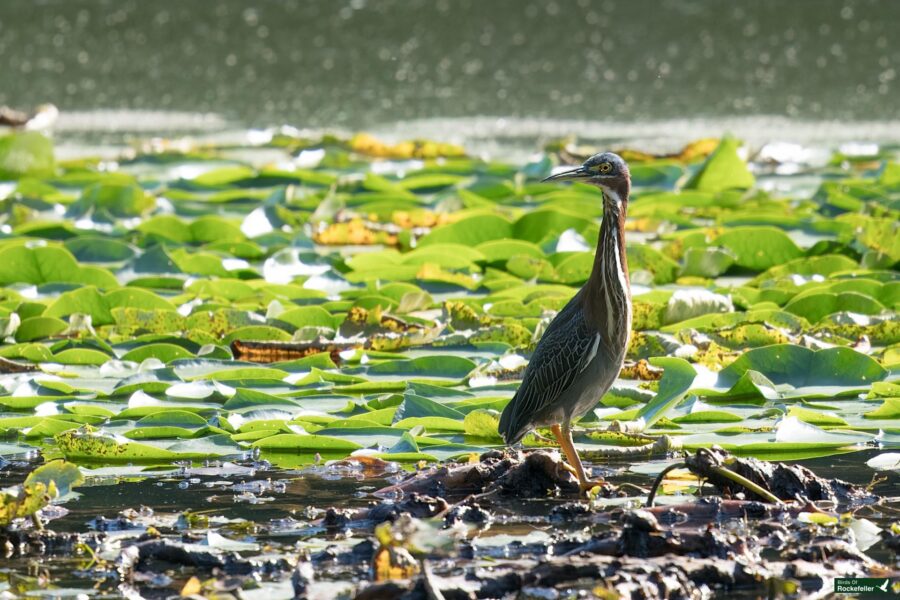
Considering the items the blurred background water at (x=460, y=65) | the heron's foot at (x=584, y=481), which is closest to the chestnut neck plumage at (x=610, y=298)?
the heron's foot at (x=584, y=481)

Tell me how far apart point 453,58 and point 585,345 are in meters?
7.66

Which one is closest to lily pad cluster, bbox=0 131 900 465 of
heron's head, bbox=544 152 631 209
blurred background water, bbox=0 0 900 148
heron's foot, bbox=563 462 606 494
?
heron's foot, bbox=563 462 606 494

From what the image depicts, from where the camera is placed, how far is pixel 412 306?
225 inches

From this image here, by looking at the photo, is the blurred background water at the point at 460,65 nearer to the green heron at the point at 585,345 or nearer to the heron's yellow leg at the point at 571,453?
the green heron at the point at 585,345

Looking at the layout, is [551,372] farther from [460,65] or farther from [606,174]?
[460,65]

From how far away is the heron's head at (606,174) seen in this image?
4211 mm

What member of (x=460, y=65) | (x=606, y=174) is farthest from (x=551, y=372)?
(x=460, y=65)

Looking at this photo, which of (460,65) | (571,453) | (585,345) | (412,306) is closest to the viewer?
(571,453)

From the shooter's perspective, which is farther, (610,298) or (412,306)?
(412,306)

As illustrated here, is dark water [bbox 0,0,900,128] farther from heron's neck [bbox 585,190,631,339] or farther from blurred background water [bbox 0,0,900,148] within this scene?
heron's neck [bbox 585,190,631,339]

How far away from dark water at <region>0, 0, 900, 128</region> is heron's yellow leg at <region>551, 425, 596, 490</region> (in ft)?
21.4

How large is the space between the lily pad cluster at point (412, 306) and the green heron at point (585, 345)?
19 centimetres

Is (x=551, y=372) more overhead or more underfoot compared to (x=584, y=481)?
more overhead

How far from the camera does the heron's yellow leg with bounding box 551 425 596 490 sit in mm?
3805
